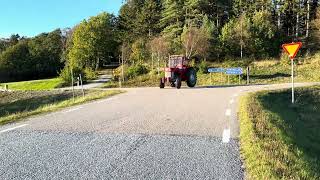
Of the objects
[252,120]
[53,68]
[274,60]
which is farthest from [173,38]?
[252,120]

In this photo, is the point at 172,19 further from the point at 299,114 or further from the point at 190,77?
the point at 299,114

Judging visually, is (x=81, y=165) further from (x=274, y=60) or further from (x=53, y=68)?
(x=53, y=68)

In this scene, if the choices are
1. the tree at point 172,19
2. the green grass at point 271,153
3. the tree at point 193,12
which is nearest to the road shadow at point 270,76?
the tree at point 172,19

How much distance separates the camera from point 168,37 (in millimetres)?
59469

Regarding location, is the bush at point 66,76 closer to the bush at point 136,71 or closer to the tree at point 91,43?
the bush at point 136,71

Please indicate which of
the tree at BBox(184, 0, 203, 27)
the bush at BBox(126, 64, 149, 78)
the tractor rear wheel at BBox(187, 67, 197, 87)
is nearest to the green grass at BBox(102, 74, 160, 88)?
the bush at BBox(126, 64, 149, 78)

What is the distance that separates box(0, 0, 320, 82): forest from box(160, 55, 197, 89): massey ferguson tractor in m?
21.8

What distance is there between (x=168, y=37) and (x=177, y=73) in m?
34.2

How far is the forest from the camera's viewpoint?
180ft

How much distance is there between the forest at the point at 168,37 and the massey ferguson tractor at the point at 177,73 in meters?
21.8

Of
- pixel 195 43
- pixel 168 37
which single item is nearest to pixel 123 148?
pixel 195 43

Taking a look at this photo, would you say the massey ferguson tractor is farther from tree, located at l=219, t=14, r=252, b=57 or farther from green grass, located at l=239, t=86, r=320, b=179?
tree, located at l=219, t=14, r=252, b=57

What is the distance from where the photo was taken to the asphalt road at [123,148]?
18.0 ft

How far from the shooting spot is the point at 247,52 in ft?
184
